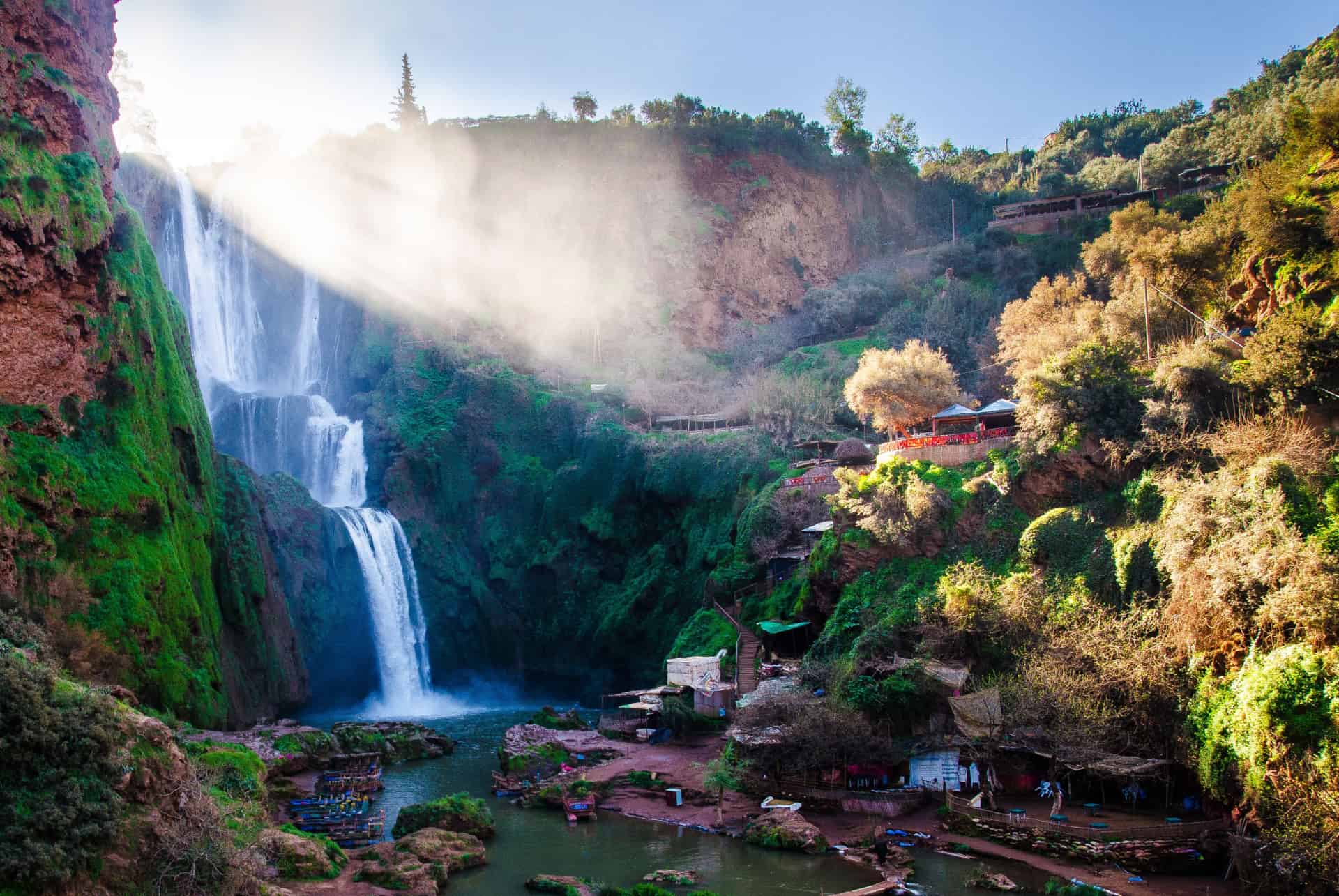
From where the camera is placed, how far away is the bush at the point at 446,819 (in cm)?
2770

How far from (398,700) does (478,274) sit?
1376 inches

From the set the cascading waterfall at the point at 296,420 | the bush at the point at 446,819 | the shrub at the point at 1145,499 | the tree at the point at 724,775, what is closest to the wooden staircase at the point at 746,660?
the tree at the point at 724,775

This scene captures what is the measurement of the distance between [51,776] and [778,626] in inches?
991

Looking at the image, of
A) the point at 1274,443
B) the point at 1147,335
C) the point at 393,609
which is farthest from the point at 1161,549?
the point at 393,609

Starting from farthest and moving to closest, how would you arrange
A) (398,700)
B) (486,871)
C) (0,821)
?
(398,700) → (486,871) → (0,821)

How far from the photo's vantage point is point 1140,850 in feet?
72.9

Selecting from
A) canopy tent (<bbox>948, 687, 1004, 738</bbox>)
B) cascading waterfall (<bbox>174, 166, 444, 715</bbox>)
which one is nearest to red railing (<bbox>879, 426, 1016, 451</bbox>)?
canopy tent (<bbox>948, 687, 1004, 738</bbox>)

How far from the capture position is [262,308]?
242 ft

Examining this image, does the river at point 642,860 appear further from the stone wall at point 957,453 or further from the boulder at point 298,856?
the stone wall at point 957,453

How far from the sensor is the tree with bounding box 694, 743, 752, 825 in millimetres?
29141

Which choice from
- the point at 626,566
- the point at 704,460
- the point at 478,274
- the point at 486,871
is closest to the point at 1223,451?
the point at 486,871

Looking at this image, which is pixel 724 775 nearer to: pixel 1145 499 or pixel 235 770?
pixel 235 770

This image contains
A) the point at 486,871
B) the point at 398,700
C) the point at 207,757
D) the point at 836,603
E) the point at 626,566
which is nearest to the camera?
the point at 486,871

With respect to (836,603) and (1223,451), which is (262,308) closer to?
(836,603)
